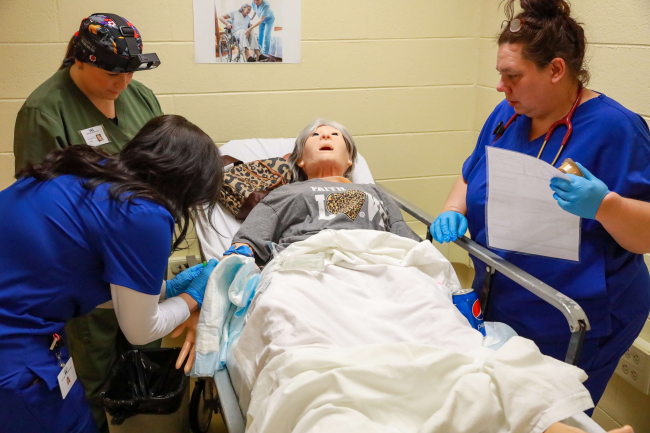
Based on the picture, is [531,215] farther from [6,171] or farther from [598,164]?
[6,171]

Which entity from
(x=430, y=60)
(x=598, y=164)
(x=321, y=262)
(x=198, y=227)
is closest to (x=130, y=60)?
(x=198, y=227)

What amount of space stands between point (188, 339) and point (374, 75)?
70.9 inches

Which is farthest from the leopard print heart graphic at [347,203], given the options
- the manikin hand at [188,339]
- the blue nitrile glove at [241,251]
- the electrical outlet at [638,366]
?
the electrical outlet at [638,366]

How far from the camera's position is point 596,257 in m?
1.54

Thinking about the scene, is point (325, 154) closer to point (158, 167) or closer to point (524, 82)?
point (524, 82)

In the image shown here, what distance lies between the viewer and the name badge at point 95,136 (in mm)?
1842

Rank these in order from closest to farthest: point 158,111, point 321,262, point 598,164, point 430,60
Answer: point 598,164 < point 321,262 < point 158,111 < point 430,60

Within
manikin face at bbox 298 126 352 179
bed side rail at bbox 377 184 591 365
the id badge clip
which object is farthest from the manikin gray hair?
the id badge clip

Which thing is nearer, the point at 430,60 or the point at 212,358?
the point at 212,358

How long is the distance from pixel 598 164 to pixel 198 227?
1.42m

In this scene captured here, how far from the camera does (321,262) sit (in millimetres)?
1643

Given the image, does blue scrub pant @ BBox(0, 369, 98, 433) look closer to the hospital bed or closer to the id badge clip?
the id badge clip

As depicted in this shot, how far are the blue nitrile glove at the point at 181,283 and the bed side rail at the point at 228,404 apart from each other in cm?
31

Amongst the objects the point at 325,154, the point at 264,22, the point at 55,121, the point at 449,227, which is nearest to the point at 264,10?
the point at 264,22
